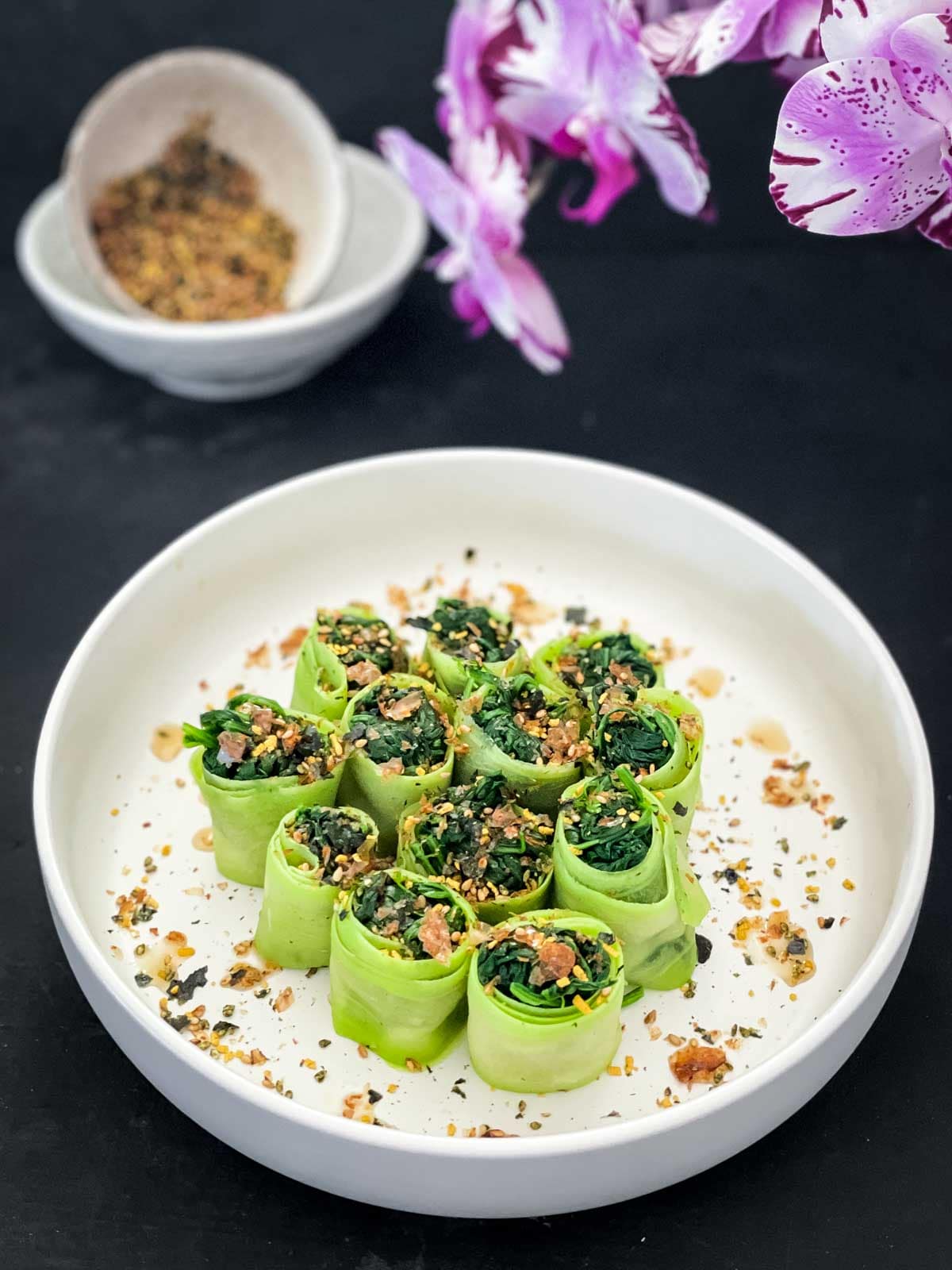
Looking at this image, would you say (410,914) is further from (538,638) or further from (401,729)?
(538,638)

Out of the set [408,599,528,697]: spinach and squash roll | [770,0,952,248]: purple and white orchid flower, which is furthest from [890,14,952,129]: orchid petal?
[408,599,528,697]: spinach and squash roll

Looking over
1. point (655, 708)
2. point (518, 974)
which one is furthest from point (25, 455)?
point (518, 974)

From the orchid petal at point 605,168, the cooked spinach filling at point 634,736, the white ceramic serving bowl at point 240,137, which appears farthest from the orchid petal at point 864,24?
the white ceramic serving bowl at point 240,137

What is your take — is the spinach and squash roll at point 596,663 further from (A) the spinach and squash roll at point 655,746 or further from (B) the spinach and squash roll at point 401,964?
(B) the spinach and squash roll at point 401,964

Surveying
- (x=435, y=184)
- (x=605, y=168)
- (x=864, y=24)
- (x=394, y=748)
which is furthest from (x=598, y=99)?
(x=394, y=748)

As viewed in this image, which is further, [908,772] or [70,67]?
[70,67]

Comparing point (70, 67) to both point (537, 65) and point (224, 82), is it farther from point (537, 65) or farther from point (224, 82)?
point (537, 65)

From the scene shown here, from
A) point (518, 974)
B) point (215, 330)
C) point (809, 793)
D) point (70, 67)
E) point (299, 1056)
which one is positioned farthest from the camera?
point (70, 67)
